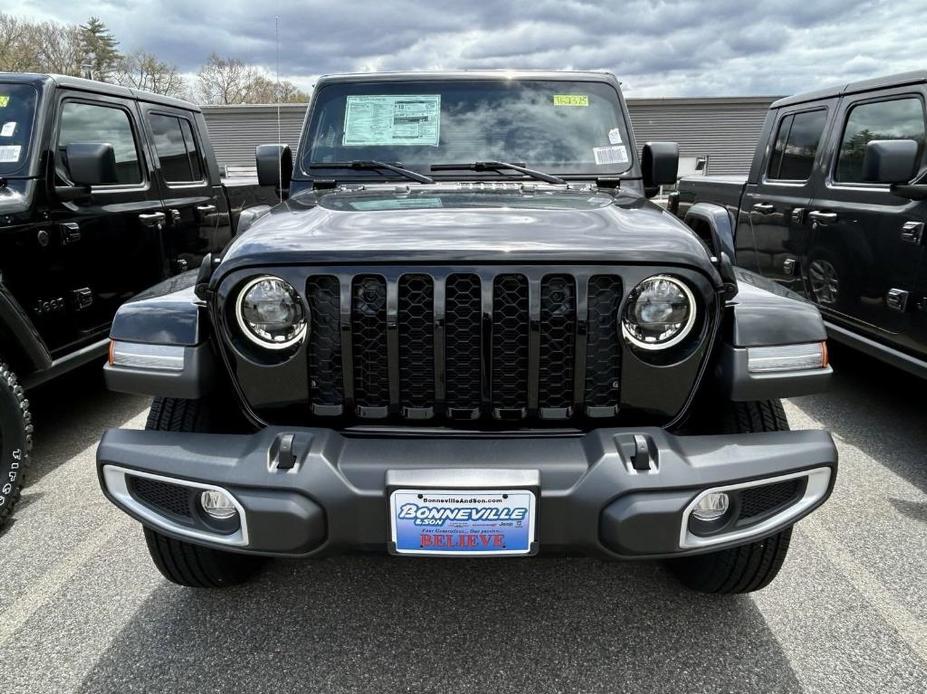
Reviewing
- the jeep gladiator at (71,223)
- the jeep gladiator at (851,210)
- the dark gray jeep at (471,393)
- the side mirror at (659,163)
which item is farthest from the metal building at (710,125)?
the dark gray jeep at (471,393)

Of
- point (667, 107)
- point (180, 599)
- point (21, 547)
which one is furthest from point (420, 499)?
point (667, 107)

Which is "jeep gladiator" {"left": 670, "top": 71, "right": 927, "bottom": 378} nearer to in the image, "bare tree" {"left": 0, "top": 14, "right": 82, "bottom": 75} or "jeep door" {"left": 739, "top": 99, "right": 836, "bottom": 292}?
"jeep door" {"left": 739, "top": 99, "right": 836, "bottom": 292}

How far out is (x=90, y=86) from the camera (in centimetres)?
408

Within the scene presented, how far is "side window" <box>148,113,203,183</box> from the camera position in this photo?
4855 millimetres

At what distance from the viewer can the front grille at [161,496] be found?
1.89m

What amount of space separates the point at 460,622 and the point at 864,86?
4.11 metres

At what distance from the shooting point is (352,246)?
6.14ft

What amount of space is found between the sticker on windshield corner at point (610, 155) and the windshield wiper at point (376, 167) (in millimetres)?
765

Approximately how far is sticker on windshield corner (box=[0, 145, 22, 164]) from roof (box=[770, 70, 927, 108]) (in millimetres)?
4877

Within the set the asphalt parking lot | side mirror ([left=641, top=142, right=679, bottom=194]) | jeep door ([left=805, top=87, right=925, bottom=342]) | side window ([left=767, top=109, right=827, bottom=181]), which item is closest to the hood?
side mirror ([left=641, top=142, right=679, bottom=194])

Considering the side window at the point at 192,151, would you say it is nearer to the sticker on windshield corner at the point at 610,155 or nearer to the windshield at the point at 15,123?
the windshield at the point at 15,123

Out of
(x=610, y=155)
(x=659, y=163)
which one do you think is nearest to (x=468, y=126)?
(x=610, y=155)

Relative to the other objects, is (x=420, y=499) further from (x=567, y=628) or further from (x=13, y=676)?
(x=13, y=676)

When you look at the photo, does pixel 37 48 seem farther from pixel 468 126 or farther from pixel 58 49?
pixel 468 126
